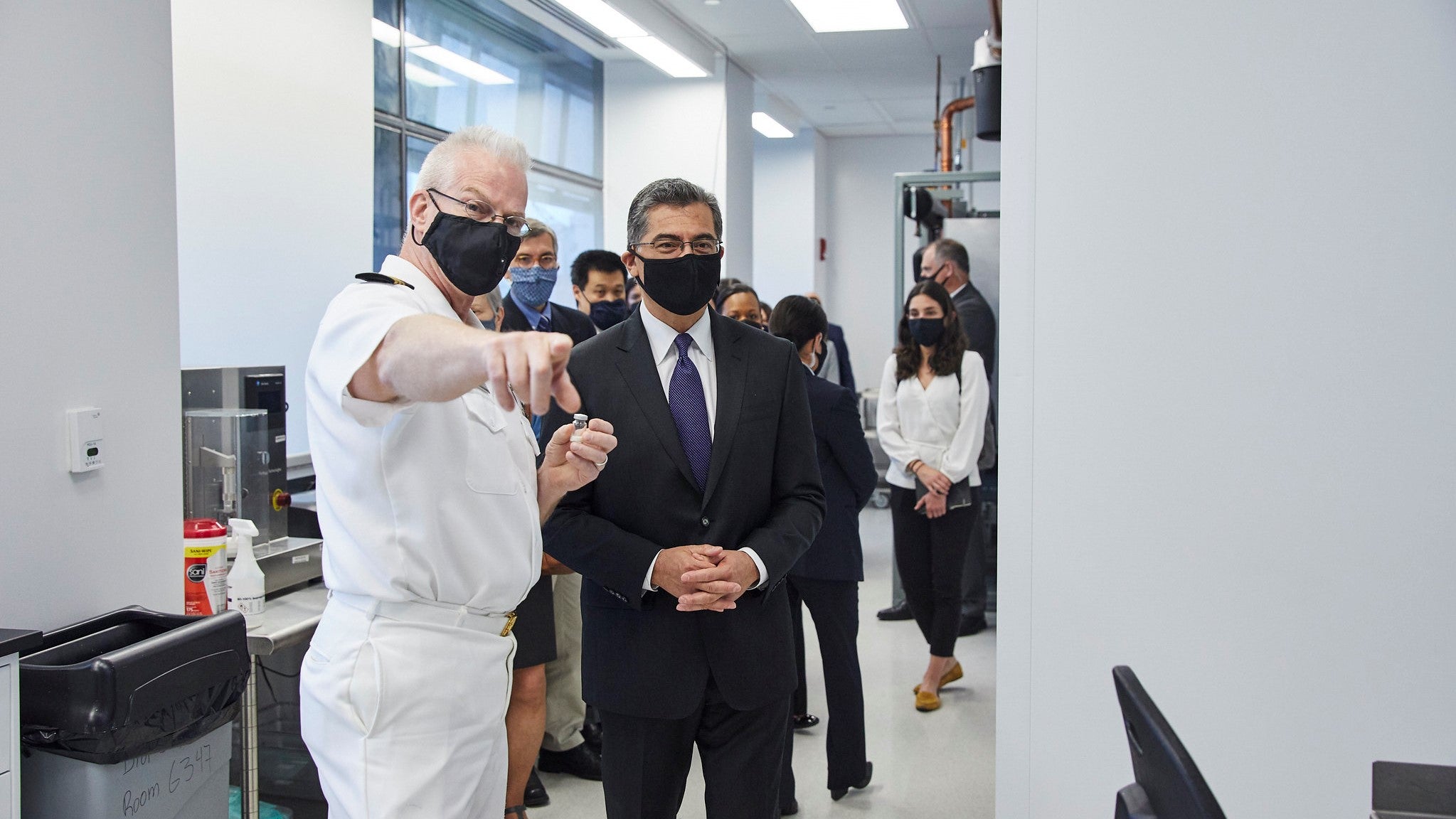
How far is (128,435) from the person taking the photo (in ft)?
6.73

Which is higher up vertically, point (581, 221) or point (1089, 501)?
point (581, 221)

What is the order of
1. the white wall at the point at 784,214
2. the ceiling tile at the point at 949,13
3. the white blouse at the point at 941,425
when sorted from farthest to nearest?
the white wall at the point at 784,214, the ceiling tile at the point at 949,13, the white blouse at the point at 941,425

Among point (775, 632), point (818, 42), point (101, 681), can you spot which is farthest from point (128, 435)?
point (818, 42)

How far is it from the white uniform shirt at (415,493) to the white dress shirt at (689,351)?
56 cm

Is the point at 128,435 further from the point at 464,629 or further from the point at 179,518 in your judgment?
the point at 464,629

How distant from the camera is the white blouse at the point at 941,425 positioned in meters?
3.94

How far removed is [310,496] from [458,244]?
2611 mm

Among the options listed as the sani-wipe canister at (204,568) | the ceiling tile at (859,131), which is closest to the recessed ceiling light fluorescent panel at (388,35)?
the sani-wipe canister at (204,568)

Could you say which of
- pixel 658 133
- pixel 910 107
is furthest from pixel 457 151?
pixel 910 107

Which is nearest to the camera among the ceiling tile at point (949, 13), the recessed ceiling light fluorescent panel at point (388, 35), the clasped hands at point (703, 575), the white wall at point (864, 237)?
the clasped hands at point (703, 575)

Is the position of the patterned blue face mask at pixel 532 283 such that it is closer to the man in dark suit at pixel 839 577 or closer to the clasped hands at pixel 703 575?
the man in dark suit at pixel 839 577

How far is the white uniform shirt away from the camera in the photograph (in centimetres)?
131

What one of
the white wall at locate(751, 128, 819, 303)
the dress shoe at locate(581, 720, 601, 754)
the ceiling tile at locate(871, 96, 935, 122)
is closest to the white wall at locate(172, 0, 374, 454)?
the dress shoe at locate(581, 720, 601, 754)

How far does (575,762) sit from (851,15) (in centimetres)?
509
